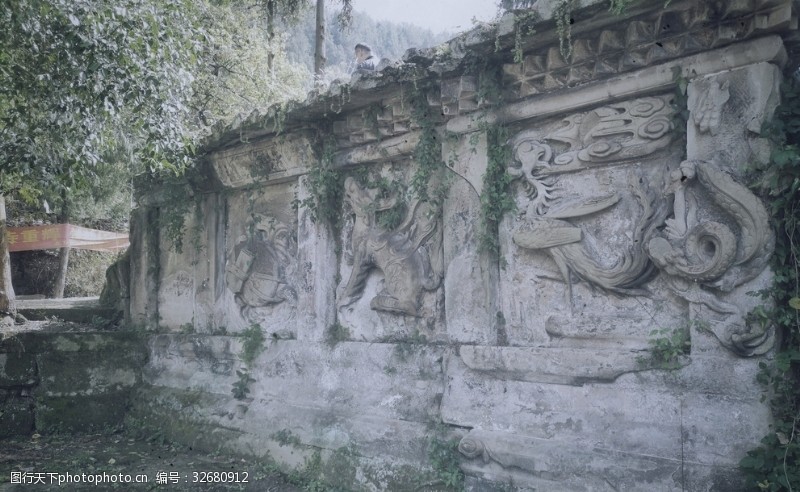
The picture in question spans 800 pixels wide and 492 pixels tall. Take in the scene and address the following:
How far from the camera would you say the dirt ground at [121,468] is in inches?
199

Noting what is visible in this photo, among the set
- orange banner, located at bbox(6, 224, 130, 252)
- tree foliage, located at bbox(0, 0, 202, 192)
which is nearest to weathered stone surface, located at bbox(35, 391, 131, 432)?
tree foliage, located at bbox(0, 0, 202, 192)

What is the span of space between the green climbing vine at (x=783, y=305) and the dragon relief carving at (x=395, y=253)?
2.31m

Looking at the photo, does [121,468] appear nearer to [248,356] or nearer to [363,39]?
[248,356]

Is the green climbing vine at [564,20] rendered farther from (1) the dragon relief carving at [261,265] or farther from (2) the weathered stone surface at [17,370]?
(2) the weathered stone surface at [17,370]

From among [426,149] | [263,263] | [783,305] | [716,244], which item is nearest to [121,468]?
[263,263]

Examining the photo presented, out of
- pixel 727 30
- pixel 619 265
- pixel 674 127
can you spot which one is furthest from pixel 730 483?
pixel 727 30

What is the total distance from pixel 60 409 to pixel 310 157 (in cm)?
426

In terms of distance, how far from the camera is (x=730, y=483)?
10.3 ft

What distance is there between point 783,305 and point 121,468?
543 centimetres

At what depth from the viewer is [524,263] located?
4.25 meters

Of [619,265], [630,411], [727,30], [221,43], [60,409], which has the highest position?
[221,43]

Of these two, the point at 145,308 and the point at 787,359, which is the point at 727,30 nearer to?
the point at 787,359

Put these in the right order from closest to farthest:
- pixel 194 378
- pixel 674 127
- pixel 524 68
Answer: pixel 674 127 < pixel 524 68 < pixel 194 378

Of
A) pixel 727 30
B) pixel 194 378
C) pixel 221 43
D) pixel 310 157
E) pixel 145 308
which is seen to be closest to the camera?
pixel 727 30
